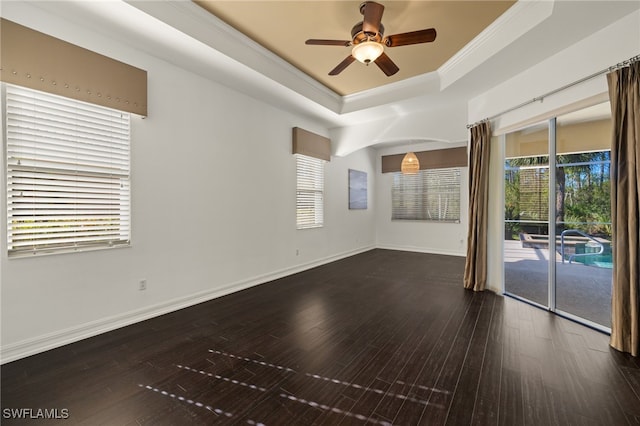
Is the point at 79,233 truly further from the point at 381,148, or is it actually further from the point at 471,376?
the point at 381,148

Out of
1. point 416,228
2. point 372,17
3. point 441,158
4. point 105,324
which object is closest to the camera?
point 372,17

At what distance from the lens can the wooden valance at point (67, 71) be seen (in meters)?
2.31

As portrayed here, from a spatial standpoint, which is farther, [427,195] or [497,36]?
[427,195]

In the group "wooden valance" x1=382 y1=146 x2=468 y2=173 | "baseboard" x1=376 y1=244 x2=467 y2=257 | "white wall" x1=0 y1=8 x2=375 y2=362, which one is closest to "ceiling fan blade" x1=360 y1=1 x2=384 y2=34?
"white wall" x1=0 y1=8 x2=375 y2=362

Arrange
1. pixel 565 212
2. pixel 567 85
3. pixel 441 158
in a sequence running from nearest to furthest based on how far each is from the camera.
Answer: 1. pixel 567 85
2. pixel 565 212
3. pixel 441 158

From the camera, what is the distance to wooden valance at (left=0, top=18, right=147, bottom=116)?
2307 millimetres

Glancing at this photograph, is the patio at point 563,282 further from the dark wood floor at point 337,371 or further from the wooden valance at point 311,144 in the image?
the wooden valance at point 311,144

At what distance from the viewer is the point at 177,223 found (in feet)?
11.5

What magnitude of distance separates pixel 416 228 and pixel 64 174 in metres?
7.57

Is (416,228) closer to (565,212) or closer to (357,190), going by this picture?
(357,190)

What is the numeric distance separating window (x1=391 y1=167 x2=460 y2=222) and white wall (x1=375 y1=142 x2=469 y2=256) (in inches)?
6.0

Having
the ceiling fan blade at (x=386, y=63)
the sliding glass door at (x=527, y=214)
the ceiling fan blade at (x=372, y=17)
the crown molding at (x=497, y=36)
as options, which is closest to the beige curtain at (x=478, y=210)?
the sliding glass door at (x=527, y=214)

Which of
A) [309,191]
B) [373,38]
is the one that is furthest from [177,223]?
[373,38]

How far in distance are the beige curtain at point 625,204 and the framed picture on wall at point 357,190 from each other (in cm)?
518
